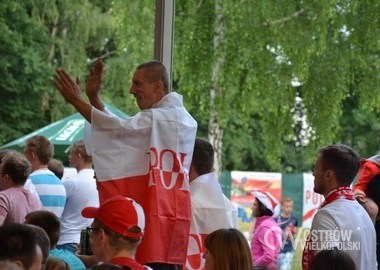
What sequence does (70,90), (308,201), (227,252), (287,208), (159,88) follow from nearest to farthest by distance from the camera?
1. (227,252)
2. (70,90)
3. (159,88)
4. (287,208)
5. (308,201)

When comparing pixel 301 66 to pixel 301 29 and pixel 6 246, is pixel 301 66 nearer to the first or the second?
pixel 301 29

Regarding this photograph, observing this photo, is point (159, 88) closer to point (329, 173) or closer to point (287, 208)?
point (329, 173)

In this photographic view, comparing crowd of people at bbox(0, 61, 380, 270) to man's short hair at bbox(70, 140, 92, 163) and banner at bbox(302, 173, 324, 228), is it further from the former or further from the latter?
banner at bbox(302, 173, 324, 228)

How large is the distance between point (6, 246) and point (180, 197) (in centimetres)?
117

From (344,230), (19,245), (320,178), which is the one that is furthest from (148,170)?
(19,245)

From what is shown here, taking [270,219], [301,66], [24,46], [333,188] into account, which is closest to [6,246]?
[333,188]

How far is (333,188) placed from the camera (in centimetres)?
352

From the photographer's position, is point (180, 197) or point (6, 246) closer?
point (6, 246)

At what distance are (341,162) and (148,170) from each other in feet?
2.48

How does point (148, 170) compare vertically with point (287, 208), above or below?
above

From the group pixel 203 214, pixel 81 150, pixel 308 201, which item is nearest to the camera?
pixel 203 214

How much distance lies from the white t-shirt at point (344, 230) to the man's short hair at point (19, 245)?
1.33 meters

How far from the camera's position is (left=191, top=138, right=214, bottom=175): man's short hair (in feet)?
13.0

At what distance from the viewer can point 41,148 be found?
5.34 metres
